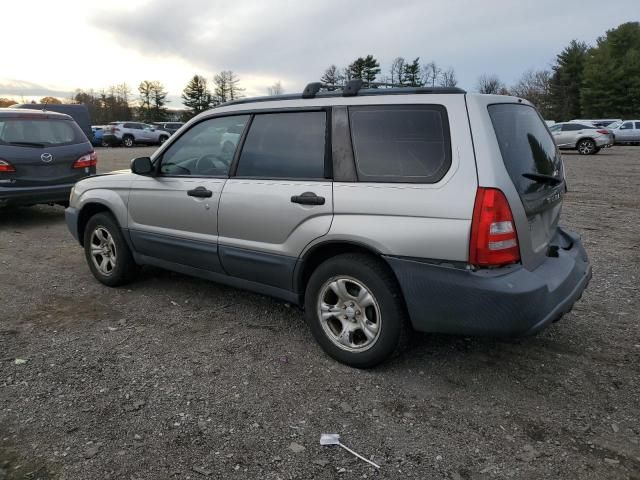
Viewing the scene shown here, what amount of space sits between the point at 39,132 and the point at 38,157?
1.70 ft

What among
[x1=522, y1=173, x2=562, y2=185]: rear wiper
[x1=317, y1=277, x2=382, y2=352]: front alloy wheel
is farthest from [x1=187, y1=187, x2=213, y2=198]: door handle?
[x1=522, y1=173, x2=562, y2=185]: rear wiper

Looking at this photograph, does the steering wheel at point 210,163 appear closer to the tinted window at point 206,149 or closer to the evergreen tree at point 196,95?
the tinted window at point 206,149

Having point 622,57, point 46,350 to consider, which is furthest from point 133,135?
point 622,57

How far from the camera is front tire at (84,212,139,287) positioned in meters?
4.82

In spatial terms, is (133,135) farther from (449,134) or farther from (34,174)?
(449,134)

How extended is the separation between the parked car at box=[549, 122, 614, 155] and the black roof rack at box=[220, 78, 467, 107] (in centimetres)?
2237

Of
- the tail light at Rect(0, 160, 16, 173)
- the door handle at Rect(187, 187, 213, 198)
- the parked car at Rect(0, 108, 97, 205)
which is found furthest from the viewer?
the parked car at Rect(0, 108, 97, 205)

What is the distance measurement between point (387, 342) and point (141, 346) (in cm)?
179

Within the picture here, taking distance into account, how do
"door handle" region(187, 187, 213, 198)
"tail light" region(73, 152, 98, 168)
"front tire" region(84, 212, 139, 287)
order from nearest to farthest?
"door handle" region(187, 187, 213, 198) < "front tire" region(84, 212, 139, 287) < "tail light" region(73, 152, 98, 168)

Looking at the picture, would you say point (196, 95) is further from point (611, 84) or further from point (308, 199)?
point (308, 199)

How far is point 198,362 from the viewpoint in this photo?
347cm

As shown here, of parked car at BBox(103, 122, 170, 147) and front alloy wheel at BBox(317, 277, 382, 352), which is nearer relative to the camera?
front alloy wheel at BBox(317, 277, 382, 352)

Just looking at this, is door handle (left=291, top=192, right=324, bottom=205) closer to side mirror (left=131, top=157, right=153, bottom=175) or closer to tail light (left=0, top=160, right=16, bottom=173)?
side mirror (left=131, top=157, right=153, bottom=175)

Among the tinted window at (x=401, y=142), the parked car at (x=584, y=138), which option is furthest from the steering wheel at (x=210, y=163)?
the parked car at (x=584, y=138)
